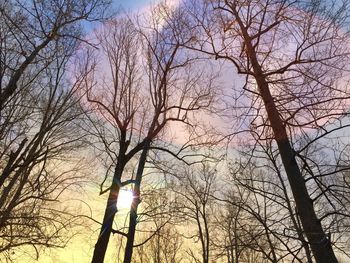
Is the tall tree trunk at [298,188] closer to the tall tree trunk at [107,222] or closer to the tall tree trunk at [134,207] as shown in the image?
the tall tree trunk at [107,222]

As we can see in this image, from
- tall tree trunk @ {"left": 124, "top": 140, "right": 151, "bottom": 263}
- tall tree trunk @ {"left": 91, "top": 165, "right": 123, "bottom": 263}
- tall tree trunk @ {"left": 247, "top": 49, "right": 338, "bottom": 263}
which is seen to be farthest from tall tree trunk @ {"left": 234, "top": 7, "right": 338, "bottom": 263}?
tall tree trunk @ {"left": 124, "top": 140, "right": 151, "bottom": 263}

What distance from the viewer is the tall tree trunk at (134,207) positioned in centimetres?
1010

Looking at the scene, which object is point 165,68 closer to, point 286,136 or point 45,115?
point 45,115

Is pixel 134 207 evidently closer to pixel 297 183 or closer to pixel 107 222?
pixel 107 222

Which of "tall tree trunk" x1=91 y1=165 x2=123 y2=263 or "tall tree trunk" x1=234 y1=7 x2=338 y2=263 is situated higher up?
"tall tree trunk" x1=91 y1=165 x2=123 y2=263

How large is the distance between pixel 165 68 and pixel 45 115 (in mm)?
4123

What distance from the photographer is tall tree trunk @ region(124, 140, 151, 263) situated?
398 inches

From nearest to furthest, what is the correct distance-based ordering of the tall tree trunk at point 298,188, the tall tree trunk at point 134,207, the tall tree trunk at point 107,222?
the tall tree trunk at point 298,188
the tall tree trunk at point 107,222
the tall tree trunk at point 134,207

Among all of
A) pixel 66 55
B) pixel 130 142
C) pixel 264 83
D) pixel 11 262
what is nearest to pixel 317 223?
pixel 264 83

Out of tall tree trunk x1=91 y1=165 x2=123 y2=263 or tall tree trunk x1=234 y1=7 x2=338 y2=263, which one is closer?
tall tree trunk x1=234 y1=7 x2=338 y2=263

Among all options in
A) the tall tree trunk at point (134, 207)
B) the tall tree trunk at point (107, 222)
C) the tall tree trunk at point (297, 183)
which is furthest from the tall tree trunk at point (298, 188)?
the tall tree trunk at point (134, 207)

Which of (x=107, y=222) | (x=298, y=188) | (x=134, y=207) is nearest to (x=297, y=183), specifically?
(x=298, y=188)

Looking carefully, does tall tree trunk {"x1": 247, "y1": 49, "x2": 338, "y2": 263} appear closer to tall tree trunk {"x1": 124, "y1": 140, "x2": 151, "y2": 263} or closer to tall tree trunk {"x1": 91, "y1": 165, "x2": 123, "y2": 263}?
tall tree trunk {"x1": 91, "y1": 165, "x2": 123, "y2": 263}

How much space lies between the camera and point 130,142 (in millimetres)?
11414
